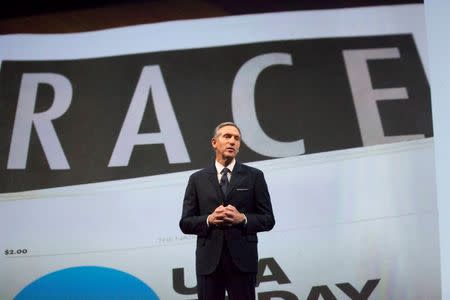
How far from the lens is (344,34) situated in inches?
150

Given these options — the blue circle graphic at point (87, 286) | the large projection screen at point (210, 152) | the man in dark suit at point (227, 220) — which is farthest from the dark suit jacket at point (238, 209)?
the blue circle graphic at point (87, 286)

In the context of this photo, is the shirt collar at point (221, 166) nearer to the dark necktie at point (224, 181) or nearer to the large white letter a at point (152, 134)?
the dark necktie at point (224, 181)

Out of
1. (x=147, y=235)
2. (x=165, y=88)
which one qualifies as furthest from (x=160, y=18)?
(x=147, y=235)

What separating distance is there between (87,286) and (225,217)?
5.06 feet

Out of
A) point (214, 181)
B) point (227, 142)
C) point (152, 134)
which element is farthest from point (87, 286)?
point (227, 142)

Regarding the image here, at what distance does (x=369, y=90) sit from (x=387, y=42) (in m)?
0.35

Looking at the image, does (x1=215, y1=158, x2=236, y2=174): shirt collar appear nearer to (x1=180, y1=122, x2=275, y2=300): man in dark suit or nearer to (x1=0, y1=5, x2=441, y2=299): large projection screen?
(x1=180, y1=122, x2=275, y2=300): man in dark suit

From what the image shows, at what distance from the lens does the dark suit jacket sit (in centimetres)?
239

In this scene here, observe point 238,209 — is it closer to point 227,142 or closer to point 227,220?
point 227,220

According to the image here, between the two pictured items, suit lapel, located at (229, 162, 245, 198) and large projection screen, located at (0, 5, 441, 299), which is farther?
large projection screen, located at (0, 5, 441, 299)

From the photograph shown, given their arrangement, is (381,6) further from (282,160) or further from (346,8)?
(282,160)

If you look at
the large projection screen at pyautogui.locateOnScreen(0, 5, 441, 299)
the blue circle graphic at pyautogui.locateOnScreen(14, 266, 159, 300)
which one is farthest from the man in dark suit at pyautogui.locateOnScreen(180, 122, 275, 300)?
the blue circle graphic at pyautogui.locateOnScreen(14, 266, 159, 300)

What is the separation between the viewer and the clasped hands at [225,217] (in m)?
2.35

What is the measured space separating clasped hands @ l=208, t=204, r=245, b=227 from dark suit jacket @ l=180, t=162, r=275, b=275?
4cm
